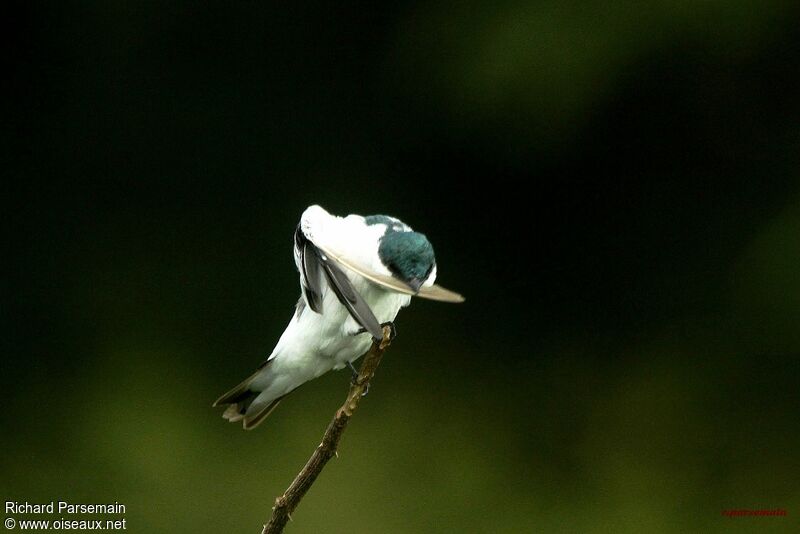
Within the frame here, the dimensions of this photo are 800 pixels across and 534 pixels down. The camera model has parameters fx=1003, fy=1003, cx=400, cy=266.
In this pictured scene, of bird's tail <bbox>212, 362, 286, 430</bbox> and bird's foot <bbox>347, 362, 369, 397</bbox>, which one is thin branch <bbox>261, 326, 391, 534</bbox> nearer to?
bird's foot <bbox>347, 362, 369, 397</bbox>

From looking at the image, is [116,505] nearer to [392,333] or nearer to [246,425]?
[246,425]

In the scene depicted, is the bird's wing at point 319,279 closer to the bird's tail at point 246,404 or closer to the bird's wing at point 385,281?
the bird's wing at point 385,281

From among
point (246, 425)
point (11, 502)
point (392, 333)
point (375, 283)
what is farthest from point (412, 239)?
point (11, 502)

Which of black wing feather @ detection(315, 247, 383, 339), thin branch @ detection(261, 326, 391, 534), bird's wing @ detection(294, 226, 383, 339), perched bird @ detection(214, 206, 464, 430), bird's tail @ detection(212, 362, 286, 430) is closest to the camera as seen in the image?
thin branch @ detection(261, 326, 391, 534)

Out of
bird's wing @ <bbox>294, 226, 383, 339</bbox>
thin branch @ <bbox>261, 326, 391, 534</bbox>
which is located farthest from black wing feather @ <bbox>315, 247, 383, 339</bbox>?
thin branch @ <bbox>261, 326, 391, 534</bbox>

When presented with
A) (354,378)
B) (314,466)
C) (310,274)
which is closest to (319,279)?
(310,274)

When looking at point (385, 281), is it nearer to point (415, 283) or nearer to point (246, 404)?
point (415, 283)

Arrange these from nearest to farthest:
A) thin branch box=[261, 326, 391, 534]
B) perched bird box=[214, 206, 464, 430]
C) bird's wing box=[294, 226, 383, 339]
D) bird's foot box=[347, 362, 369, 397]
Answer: thin branch box=[261, 326, 391, 534] < bird's foot box=[347, 362, 369, 397] < bird's wing box=[294, 226, 383, 339] < perched bird box=[214, 206, 464, 430]

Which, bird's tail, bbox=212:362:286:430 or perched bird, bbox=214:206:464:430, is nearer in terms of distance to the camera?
perched bird, bbox=214:206:464:430

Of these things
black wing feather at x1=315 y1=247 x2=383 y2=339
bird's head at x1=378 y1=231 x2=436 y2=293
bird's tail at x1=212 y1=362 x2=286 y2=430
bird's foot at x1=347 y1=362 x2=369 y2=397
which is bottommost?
bird's tail at x1=212 y1=362 x2=286 y2=430

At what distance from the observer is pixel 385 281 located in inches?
69.4

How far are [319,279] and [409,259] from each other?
6.8 inches

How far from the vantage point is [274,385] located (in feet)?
6.41

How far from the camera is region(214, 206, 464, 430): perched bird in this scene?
1.82 meters
